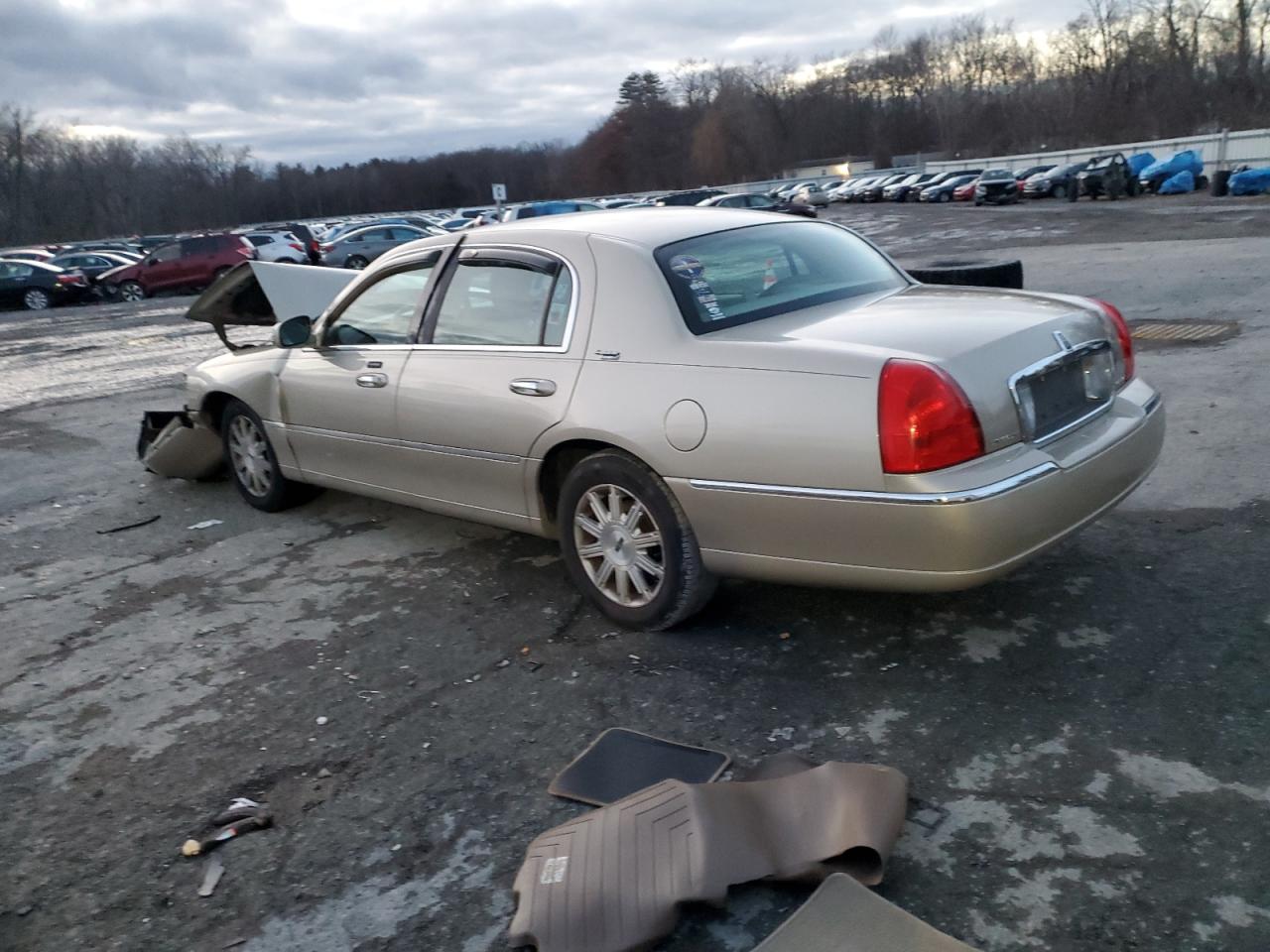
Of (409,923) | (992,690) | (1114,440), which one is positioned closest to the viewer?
(409,923)

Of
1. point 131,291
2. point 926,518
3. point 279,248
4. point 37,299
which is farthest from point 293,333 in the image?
point 37,299

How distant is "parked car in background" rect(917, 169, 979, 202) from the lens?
48938 millimetres

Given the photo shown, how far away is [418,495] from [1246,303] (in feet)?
30.9

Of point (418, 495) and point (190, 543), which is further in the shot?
point (190, 543)

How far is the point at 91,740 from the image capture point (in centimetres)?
387

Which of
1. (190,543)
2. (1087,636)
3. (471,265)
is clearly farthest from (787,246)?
(190,543)

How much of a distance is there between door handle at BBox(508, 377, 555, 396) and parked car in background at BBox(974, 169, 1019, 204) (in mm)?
41610

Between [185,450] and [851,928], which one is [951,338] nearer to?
[851,928]

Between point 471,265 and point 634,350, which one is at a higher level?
point 471,265

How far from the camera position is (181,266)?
2942 centimetres

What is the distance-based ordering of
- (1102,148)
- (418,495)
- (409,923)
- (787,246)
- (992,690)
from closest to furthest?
(409,923), (992,690), (787,246), (418,495), (1102,148)

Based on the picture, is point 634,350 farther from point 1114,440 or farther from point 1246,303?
point 1246,303

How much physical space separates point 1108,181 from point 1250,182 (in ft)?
20.2

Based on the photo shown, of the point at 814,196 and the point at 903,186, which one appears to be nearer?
the point at 814,196
